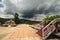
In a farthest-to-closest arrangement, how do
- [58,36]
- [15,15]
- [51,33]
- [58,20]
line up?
[15,15]
[58,20]
[51,33]
[58,36]

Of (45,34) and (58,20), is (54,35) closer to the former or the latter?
(45,34)

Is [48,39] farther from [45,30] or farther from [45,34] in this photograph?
[45,30]

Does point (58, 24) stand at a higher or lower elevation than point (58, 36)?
higher

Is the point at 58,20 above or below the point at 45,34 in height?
above

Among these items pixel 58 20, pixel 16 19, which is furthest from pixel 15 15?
pixel 58 20

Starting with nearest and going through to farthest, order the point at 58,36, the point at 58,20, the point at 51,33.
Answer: the point at 58,36 → the point at 51,33 → the point at 58,20

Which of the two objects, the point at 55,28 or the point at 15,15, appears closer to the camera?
the point at 55,28

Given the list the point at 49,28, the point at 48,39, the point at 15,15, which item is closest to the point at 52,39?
the point at 48,39

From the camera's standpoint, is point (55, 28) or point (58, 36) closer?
point (58, 36)

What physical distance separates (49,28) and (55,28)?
48cm

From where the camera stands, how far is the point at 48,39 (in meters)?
9.04

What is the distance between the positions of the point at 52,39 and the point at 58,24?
1578mm

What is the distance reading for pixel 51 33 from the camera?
31.6 ft

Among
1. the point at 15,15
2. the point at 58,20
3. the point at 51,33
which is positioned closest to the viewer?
the point at 51,33
